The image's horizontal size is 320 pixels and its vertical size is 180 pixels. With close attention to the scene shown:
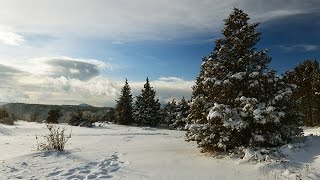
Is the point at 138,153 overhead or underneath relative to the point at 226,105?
underneath

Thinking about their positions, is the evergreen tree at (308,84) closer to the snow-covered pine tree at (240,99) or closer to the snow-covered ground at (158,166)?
the snow-covered pine tree at (240,99)

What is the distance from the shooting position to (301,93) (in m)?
53.2

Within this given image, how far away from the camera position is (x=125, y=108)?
5997cm

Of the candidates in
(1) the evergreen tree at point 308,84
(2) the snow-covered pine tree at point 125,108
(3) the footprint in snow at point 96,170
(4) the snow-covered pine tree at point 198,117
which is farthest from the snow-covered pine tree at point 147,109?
(3) the footprint in snow at point 96,170

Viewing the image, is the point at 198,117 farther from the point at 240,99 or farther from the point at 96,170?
the point at 96,170

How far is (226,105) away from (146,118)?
4480 cm

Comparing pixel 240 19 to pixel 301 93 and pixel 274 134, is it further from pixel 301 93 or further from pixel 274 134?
pixel 301 93

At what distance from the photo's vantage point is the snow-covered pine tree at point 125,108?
59.5 metres

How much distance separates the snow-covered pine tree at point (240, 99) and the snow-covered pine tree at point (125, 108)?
4317 centimetres

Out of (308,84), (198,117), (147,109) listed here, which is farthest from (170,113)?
(198,117)

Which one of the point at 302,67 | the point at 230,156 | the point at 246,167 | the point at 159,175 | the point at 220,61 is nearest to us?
the point at 159,175

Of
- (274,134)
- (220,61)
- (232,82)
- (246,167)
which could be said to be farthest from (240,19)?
(246,167)

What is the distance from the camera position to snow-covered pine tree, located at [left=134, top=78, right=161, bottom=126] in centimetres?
5928

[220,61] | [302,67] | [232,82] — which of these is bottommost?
[232,82]
